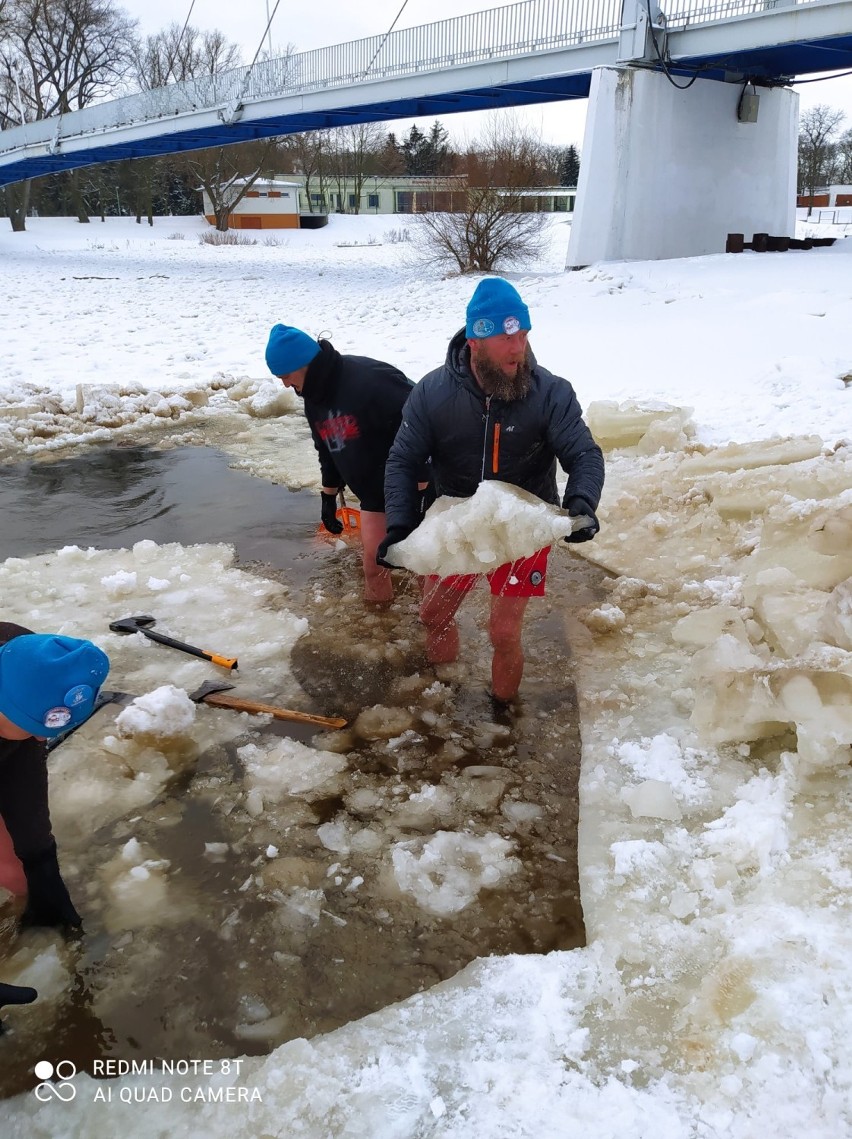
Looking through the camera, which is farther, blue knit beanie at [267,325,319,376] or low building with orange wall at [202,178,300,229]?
low building with orange wall at [202,178,300,229]

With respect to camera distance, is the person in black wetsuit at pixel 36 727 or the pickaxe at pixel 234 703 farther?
the pickaxe at pixel 234 703

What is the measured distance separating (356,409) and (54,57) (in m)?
46.9

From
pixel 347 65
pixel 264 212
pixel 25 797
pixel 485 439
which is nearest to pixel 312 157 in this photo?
pixel 264 212

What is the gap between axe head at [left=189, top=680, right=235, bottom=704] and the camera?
3.68 meters

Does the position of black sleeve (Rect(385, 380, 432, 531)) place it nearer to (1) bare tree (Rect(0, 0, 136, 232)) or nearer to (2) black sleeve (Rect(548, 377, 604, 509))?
(2) black sleeve (Rect(548, 377, 604, 509))

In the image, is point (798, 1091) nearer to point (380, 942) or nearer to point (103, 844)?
point (380, 942)

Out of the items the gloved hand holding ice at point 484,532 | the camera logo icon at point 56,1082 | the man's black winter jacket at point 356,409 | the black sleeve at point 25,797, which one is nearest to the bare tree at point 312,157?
the man's black winter jacket at point 356,409

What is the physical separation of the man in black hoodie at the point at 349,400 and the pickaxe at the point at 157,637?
42.6 inches

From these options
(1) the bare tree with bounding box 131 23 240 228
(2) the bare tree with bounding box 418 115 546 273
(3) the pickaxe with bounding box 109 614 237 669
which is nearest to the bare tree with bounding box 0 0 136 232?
(1) the bare tree with bounding box 131 23 240 228

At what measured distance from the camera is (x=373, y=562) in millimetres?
4539

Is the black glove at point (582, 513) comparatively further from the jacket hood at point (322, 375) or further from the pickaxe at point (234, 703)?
the jacket hood at point (322, 375)

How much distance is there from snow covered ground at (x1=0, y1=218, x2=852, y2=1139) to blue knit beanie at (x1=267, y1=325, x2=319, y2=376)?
136 cm

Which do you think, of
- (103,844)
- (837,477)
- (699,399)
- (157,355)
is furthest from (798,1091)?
(157,355)

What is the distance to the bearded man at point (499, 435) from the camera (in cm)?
306
